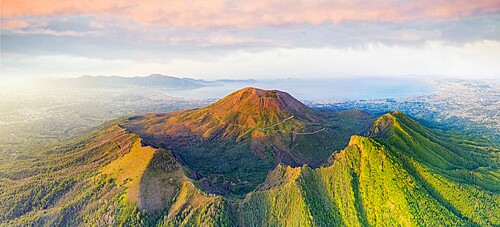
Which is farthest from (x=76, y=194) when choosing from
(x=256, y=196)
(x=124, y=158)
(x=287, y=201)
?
(x=287, y=201)

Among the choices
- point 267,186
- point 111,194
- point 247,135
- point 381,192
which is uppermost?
point 247,135

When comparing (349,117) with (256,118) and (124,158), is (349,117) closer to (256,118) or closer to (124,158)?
(256,118)

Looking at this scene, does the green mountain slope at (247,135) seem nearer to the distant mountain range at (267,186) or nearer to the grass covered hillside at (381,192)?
the distant mountain range at (267,186)

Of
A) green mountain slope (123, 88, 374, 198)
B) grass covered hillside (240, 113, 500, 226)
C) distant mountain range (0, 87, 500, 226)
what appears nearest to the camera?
grass covered hillside (240, 113, 500, 226)

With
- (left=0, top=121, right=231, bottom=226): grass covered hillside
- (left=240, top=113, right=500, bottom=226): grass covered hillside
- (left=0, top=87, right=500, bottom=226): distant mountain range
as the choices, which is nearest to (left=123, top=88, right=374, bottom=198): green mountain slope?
(left=0, top=87, right=500, bottom=226): distant mountain range

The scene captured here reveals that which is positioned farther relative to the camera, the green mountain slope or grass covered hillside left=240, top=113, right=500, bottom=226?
the green mountain slope

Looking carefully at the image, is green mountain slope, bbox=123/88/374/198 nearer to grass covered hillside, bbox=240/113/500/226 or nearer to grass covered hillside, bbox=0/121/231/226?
grass covered hillside, bbox=0/121/231/226

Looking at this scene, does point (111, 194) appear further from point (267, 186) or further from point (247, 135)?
point (247, 135)

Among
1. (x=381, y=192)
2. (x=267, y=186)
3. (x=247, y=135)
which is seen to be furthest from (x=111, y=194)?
(x=381, y=192)
